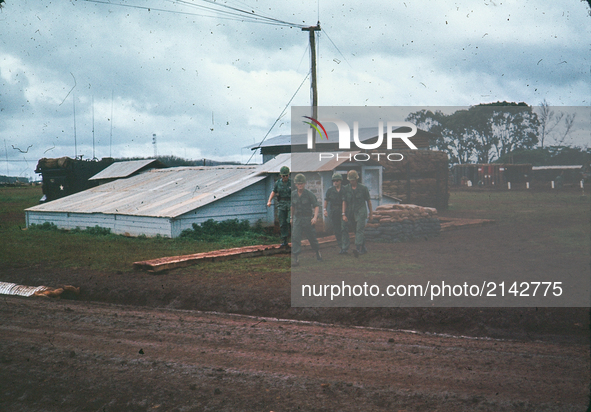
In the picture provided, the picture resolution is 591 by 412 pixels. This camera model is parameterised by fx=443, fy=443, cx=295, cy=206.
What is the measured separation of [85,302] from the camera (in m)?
9.39

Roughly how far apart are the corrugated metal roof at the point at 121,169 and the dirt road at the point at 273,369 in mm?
21576

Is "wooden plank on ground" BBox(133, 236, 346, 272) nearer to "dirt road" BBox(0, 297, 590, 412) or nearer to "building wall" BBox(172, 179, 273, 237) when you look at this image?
"dirt road" BBox(0, 297, 590, 412)

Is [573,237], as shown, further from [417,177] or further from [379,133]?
[379,133]

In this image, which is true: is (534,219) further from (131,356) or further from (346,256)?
(131,356)

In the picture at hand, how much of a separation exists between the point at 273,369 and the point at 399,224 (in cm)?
825

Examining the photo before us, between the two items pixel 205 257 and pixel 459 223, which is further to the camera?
pixel 459 223

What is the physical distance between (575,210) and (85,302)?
19.3m

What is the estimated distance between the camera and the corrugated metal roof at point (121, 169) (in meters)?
27.9

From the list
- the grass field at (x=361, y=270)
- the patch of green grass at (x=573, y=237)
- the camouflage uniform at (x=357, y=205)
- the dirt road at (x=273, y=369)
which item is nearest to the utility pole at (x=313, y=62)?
the grass field at (x=361, y=270)

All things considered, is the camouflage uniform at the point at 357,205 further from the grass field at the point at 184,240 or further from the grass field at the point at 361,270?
the grass field at the point at 184,240

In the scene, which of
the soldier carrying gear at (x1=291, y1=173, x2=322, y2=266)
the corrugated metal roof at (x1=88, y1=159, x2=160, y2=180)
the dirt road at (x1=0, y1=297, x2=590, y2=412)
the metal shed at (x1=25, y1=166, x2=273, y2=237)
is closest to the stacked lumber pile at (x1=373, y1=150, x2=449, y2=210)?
the soldier carrying gear at (x1=291, y1=173, x2=322, y2=266)

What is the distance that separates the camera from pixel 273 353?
5.87 meters

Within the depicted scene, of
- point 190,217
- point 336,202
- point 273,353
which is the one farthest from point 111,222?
point 273,353

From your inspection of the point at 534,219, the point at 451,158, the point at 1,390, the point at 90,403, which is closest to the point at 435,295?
the point at 90,403
